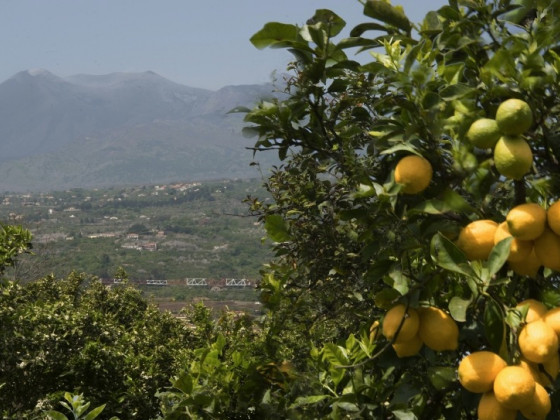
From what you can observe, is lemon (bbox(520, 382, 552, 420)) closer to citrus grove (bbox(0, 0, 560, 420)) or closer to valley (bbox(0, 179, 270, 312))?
citrus grove (bbox(0, 0, 560, 420))

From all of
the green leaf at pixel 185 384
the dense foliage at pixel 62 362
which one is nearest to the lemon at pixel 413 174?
the green leaf at pixel 185 384

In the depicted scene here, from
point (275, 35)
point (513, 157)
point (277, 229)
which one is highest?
point (275, 35)

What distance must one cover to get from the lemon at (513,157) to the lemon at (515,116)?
22 millimetres

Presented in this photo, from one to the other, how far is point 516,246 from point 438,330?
25 cm

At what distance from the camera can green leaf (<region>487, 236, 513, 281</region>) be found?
108 centimetres

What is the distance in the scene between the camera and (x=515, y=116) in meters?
1.11

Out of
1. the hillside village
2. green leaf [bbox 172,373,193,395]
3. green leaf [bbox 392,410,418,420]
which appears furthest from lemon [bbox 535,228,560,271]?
the hillside village

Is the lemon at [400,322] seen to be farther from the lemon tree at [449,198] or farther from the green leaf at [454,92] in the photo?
the green leaf at [454,92]

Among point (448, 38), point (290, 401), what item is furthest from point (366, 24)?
point (290, 401)

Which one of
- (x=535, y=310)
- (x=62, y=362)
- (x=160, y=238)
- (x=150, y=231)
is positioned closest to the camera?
(x=535, y=310)

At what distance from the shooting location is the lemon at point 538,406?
1.11 m

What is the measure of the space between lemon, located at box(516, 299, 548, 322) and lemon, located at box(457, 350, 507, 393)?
0.10m

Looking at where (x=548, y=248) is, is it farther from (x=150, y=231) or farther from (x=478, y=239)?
(x=150, y=231)

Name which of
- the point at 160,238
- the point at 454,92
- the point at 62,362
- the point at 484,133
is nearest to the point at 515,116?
the point at 484,133
